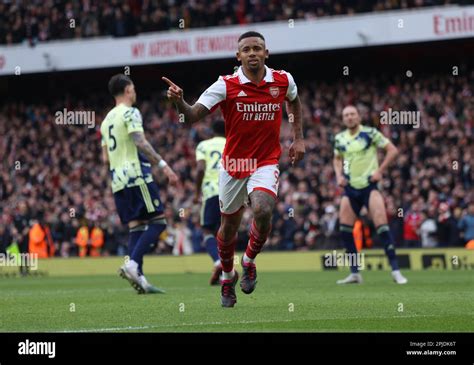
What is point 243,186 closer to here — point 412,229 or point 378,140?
point 378,140

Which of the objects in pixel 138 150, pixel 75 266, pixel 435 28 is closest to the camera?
pixel 138 150

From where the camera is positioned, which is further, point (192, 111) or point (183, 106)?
point (192, 111)

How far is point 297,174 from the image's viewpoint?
28078mm

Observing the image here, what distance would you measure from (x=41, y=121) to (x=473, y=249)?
19.9m

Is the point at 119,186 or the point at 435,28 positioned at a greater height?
the point at 435,28

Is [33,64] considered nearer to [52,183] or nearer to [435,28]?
[52,183]

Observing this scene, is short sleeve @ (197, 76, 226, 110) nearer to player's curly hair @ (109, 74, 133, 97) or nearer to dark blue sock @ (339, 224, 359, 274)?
player's curly hair @ (109, 74, 133, 97)

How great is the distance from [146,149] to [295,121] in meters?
2.76

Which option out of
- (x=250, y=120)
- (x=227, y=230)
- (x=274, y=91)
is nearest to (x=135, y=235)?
(x=227, y=230)

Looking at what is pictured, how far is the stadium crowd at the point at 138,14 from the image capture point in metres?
31.4

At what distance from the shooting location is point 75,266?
26.1 meters

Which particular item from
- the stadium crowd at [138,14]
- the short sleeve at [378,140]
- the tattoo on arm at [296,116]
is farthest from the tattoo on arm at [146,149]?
the stadium crowd at [138,14]
